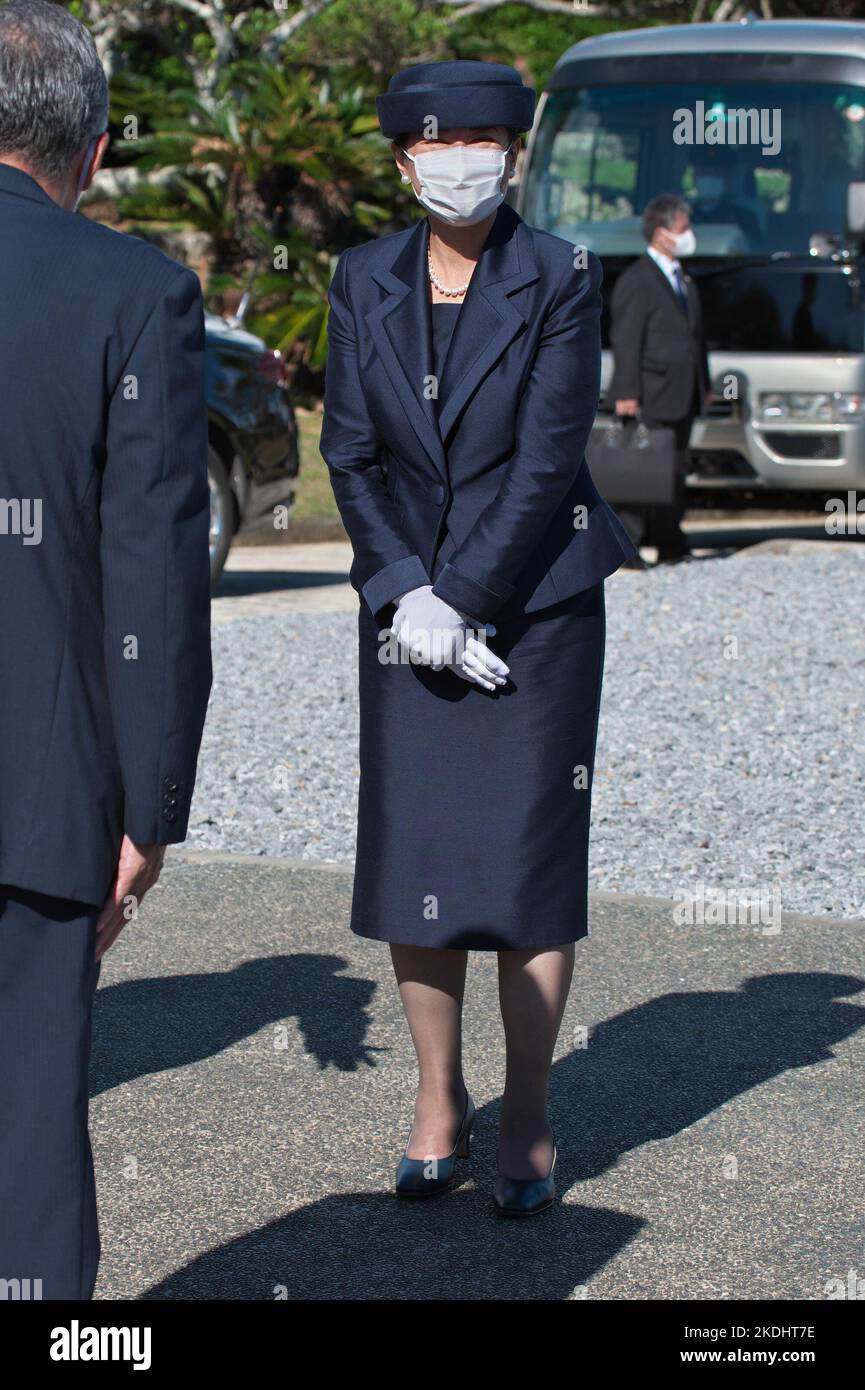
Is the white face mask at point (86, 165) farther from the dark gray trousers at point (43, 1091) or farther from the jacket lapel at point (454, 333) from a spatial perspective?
the jacket lapel at point (454, 333)

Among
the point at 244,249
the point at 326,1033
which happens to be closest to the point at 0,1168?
the point at 326,1033

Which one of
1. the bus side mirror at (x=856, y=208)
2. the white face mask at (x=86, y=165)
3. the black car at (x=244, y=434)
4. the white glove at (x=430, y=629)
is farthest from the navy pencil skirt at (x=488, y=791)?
the bus side mirror at (x=856, y=208)

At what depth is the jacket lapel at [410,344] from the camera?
3518mm

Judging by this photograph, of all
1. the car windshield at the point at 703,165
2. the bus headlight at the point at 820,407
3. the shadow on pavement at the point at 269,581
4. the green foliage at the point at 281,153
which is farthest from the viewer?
A: the green foliage at the point at 281,153

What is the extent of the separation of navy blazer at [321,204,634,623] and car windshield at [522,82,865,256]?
1013cm

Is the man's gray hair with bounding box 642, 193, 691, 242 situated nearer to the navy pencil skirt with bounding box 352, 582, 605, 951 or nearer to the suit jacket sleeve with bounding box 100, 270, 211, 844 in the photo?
the navy pencil skirt with bounding box 352, 582, 605, 951

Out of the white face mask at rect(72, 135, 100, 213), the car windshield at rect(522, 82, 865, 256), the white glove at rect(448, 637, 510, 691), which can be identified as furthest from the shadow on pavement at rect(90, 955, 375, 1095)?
the car windshield at rect(522, 82, 865, 256)

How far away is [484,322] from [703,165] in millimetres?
10689

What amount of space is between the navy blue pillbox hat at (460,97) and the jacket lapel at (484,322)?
0.22 m

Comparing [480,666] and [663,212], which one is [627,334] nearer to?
[663,212]

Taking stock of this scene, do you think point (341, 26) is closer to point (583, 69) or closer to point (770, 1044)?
point (583, 69)

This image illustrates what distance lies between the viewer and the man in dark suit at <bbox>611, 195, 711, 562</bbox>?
39.3 ft

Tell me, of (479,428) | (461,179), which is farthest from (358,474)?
(461,179)

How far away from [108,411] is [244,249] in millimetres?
20022
